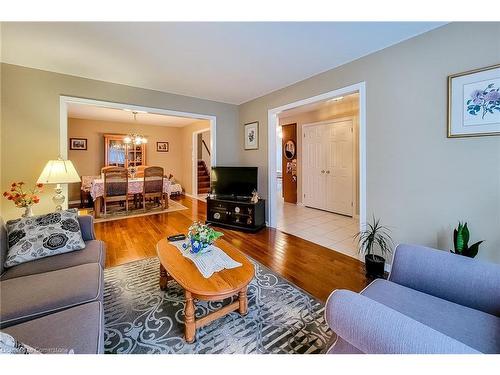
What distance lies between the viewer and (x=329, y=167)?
204 inches

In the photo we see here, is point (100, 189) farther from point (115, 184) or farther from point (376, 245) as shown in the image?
point (376, 245)

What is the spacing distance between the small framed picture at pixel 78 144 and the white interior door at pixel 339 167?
6811mm

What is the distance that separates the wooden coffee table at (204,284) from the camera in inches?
55.1

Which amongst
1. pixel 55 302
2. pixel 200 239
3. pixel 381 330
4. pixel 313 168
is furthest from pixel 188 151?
pixel 381 330

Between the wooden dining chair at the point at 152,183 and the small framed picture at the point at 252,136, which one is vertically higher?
the small framed picture at the point at 252,136

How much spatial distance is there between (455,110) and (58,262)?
3443mm

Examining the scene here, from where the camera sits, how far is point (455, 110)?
6.18 feet

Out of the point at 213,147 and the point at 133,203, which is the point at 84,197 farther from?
the point at 213,147

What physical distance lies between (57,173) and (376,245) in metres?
3.66

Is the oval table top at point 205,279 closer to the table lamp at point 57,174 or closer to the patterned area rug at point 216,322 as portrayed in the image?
the patterned area rug at point 216,322

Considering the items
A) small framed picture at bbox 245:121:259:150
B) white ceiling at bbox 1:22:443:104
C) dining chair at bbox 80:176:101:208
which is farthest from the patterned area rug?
dining chair at bbox 80:176:101:208

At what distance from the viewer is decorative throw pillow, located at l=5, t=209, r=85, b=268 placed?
1632 mm

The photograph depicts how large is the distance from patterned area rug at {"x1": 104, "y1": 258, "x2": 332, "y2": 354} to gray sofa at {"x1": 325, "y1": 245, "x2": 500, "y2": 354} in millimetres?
499

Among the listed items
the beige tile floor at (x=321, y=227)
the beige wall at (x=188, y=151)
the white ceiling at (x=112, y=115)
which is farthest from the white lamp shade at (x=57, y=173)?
the beige wall at (x=188, y=151)
